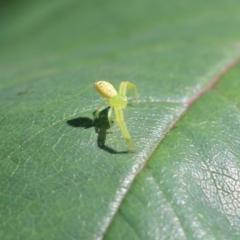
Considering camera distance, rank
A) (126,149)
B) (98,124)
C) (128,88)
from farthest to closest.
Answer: (128,88) < (98,124) < (126,149)

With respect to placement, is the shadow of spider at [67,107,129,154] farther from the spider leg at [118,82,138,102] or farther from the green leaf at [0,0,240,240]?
the spider leg at [118,82,138,102]

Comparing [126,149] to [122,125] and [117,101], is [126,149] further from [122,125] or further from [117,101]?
[117,101]

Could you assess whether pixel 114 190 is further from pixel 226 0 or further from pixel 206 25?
pixel 226 0

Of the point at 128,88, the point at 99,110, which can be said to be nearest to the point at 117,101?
the point at 99,110

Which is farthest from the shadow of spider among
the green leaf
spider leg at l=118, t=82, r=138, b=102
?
spider leg at l=118, t=82, r=138, b=102

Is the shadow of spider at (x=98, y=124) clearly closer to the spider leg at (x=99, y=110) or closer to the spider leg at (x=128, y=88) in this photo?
the spider leg at (x=99, y=110)

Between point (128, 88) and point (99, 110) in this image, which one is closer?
point (99, 110)

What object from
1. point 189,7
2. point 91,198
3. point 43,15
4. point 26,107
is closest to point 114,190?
point 91,198
